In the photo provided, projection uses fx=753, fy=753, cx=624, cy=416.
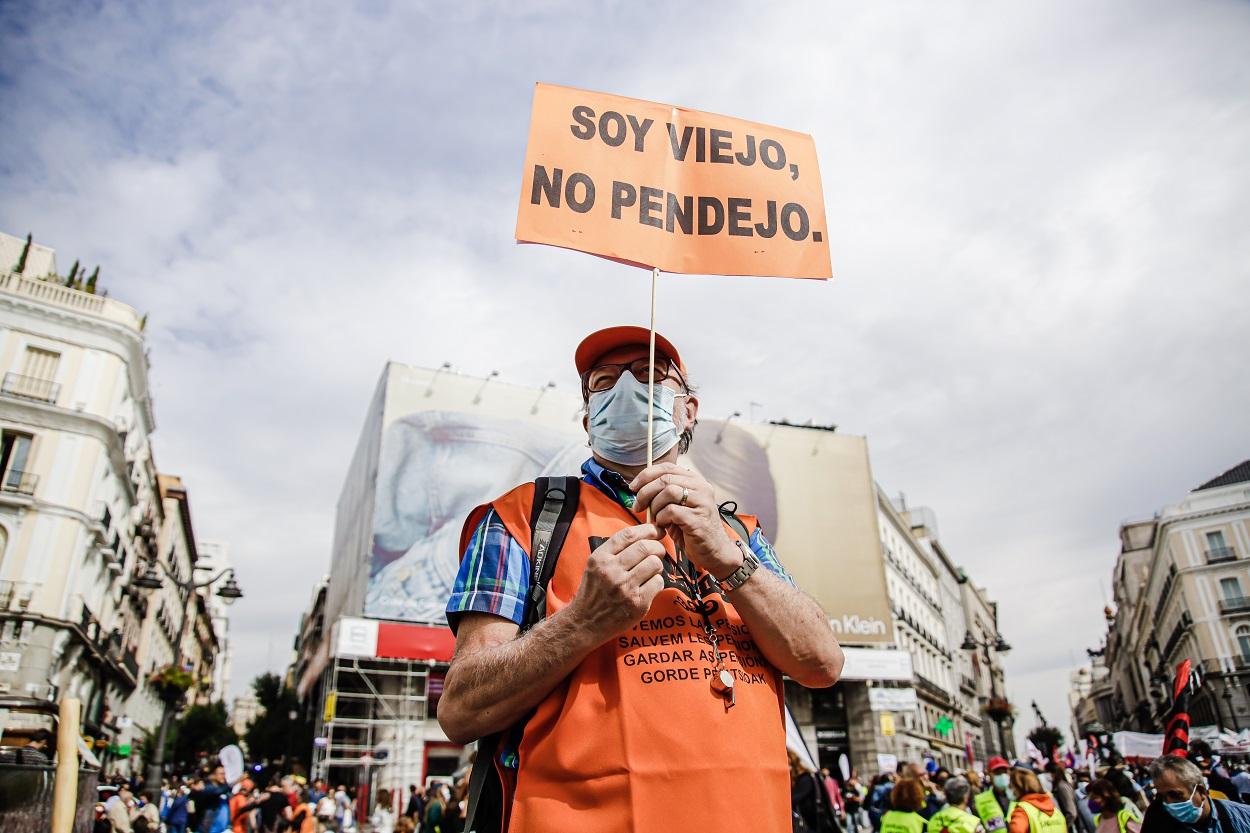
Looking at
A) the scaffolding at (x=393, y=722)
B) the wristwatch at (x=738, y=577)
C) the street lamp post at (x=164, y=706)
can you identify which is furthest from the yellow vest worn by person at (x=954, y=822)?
the scaffolding at (x=393, y=722)

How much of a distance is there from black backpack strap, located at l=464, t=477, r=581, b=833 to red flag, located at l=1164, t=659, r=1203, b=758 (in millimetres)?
5415

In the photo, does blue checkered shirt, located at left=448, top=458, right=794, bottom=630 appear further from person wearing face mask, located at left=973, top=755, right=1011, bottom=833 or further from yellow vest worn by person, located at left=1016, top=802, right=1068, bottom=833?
person wearing face mask, located at left=973, top=755, right=1011, bottom=833

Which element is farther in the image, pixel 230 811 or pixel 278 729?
pixel 278 729

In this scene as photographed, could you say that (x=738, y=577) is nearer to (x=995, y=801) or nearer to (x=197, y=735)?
(x=995, y=801)

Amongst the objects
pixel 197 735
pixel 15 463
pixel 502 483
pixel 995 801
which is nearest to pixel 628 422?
pixel 995 801

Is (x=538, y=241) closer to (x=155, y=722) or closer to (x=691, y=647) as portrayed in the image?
(x=691, y=647)

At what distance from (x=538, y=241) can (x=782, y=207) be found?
71cm

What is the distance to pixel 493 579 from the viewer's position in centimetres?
151

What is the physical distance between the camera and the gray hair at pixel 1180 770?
3893 millimetres

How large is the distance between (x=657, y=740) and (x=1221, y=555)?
5157cm

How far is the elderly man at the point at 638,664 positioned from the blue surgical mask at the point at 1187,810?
3.60 metres

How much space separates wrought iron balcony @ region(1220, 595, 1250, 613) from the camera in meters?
39.5

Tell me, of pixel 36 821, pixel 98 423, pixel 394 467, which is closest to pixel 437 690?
pixel 394 467

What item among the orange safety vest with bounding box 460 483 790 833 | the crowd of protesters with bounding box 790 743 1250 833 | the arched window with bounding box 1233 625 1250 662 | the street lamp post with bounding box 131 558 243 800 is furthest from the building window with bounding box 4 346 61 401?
the arched window with bounding box 1233 625 1250 662
